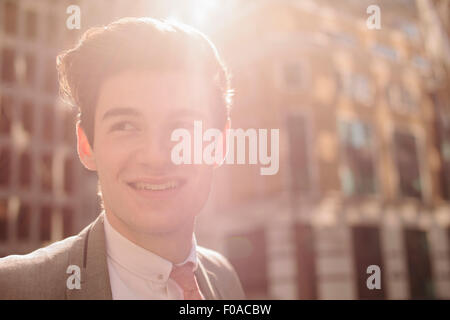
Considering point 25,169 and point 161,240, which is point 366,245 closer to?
point 161,240

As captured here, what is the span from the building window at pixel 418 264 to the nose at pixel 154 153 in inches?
627

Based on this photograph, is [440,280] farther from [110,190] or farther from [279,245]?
[110,190]

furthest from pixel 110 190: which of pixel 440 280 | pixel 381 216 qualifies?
pixel 440 280

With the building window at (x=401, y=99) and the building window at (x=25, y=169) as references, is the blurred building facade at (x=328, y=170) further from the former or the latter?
the building window at (x=25, y=169)

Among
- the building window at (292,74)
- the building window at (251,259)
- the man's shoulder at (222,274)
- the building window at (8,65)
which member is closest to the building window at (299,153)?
the building window at (292,74)

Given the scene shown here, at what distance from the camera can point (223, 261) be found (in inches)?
94.4

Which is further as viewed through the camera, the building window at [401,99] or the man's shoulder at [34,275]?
the building window at [401,99]

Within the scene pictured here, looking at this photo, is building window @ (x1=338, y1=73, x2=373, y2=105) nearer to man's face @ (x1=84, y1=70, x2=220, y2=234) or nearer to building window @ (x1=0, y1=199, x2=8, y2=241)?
building window @ (x1=0, y1=199, x2=8, y2=241)

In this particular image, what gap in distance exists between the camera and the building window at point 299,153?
47.9ft

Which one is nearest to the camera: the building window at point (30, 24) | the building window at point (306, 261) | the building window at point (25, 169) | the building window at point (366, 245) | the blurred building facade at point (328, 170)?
the building window at point (306, 261)

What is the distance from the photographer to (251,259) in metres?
14.7

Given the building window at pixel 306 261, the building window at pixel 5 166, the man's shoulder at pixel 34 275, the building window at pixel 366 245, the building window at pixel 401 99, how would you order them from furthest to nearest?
the building window at pixel 5 166 < the building window at pixel 401 99 < the building window at pixel 366 245 < the building window at pixel 306 261 < the man's shoulder at pixel 34 275

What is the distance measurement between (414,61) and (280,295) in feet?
37.0

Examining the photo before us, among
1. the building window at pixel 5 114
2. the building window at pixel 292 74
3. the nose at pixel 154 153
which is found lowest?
the nose at pixel 154 153
